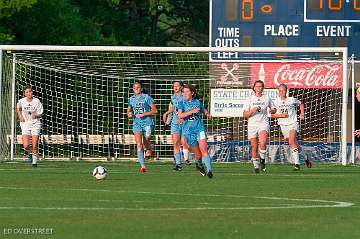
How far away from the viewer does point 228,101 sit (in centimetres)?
3491

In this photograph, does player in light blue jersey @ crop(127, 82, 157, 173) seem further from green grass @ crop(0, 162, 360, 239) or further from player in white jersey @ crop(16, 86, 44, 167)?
player in white jersey @ crop(16, 86, 44, 167)

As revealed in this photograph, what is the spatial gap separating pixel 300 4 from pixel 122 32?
3090 cm

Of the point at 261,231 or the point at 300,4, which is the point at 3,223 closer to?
the point at 261,231

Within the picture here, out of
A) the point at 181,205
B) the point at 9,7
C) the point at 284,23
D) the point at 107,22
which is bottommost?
the point at 181,205

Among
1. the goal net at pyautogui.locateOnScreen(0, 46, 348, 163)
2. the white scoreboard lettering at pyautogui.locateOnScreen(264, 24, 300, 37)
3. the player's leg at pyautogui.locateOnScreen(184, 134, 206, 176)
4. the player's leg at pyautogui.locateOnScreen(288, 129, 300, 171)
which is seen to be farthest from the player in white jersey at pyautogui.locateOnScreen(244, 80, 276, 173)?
the white scoreboard lettering at pyautogui.locateOnScreen(264, 24, 300, 37)

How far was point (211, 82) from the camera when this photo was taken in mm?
35000

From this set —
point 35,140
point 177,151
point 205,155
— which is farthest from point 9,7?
point 205,155

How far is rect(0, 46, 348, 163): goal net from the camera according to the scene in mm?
34062

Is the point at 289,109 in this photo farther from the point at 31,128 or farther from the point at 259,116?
the point at 31,128

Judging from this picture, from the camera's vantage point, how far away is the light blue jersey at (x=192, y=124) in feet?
75.2

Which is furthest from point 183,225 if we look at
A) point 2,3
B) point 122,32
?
point 122,32

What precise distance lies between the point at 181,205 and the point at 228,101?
764 inches

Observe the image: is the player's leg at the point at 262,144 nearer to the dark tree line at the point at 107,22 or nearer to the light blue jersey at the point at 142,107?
the light blue jersey at the point at 142,107

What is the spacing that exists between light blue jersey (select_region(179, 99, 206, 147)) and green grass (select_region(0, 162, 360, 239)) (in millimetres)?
671
